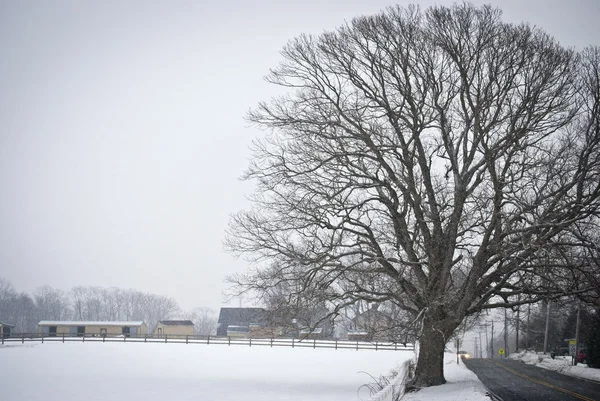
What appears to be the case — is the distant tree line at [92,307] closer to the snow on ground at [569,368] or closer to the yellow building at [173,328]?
the yellow building at [173,328]

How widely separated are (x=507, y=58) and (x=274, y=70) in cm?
725

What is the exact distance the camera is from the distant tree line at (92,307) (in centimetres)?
15312

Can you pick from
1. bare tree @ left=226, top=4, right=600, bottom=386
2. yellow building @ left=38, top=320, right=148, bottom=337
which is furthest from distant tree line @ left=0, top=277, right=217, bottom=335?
bare tree @ left=226, top=4, right=600, bottom=386

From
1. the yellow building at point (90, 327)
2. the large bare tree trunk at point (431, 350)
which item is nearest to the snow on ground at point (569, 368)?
the large bare tree trunk at point (431, 350)

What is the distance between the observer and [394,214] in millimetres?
18859

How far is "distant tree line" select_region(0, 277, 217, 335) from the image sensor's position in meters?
153

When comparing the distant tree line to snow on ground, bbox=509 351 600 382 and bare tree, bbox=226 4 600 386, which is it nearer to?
snow on ground, bbox=509 351 600 382

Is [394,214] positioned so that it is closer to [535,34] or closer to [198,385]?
[535,34]

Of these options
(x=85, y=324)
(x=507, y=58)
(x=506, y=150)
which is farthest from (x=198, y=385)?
(x=85, y=324)

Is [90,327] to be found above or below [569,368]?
below

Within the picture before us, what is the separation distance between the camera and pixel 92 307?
183875 millimetres

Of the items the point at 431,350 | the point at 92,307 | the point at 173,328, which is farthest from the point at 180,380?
the point at 92,307

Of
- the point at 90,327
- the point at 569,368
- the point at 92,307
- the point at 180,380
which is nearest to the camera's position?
the point at 180,380

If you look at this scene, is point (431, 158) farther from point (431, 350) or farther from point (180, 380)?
point (180, 380)
